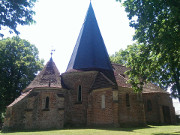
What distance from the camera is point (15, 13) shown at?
9578 millimetres

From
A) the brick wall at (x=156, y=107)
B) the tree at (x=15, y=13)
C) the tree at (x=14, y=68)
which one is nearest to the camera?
the tree at (x=15, y=13)

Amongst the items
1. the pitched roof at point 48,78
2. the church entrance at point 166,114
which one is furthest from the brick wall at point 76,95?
A: the church entrance at point 166,114

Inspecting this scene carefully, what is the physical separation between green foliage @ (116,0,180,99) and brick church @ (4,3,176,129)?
561cm

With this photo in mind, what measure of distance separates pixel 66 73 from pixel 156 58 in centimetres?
1326

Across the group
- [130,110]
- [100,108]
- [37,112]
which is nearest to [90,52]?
[100,108]

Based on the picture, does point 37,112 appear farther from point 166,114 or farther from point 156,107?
point 166,114

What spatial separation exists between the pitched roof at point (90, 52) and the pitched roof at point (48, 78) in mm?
2176

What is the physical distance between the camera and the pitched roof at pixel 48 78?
72.0ft

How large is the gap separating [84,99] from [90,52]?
671cm

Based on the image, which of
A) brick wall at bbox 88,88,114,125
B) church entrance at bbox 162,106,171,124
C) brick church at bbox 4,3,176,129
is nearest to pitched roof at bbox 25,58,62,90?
brick church at bbox 4,3,176,129

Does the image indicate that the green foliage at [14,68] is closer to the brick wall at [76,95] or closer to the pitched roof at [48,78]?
the pitched roof at [48,78]

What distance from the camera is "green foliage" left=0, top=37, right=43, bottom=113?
31109 millimetres

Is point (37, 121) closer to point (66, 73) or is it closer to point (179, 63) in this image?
point (66, 73)

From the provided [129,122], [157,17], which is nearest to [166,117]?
[129,122]
